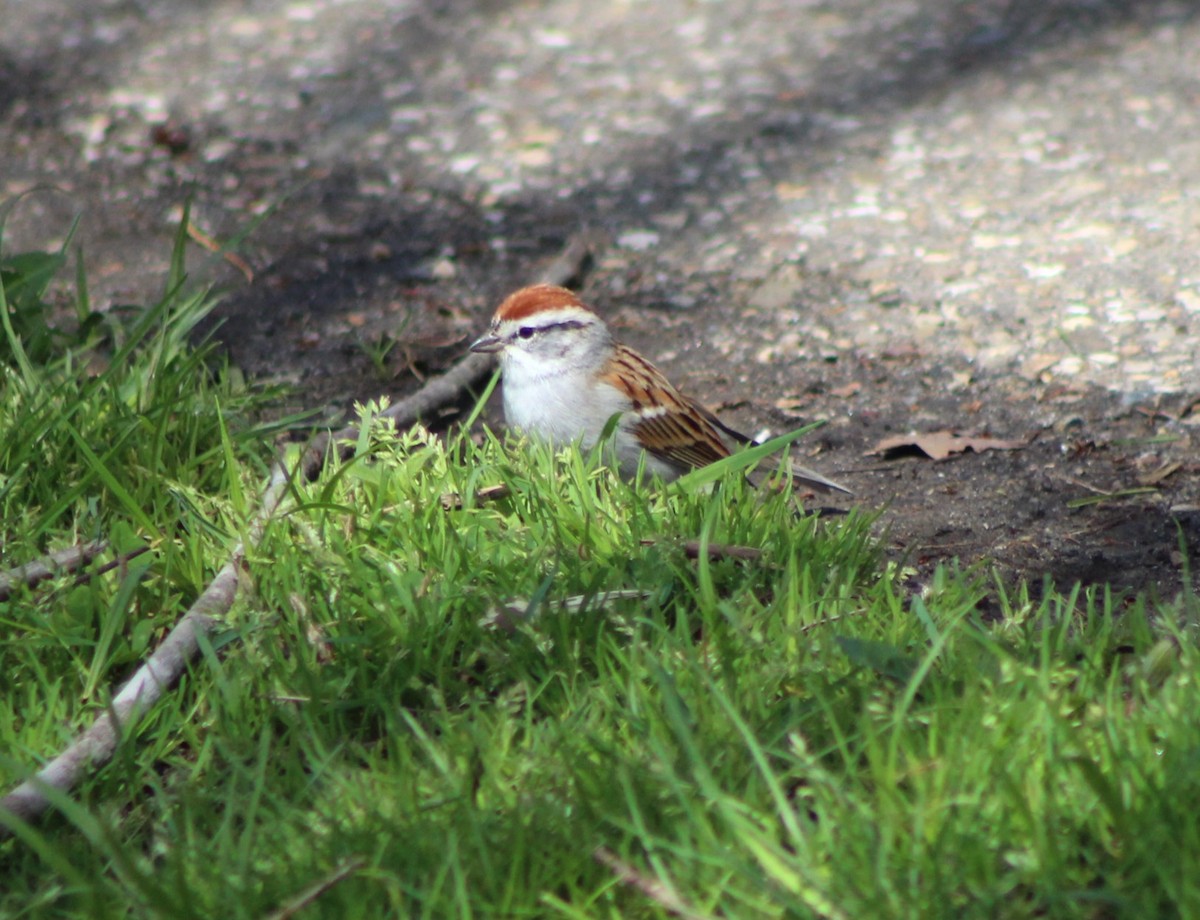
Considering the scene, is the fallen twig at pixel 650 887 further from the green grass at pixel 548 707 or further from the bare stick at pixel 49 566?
the bare stick at pixel 49 566

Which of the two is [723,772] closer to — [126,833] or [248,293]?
[126,833]

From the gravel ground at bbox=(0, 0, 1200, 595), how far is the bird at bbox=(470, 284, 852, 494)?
46 cm

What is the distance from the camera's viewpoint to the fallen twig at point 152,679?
266 centimetres

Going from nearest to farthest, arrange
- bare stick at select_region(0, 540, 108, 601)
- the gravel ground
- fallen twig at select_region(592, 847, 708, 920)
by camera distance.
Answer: fallen twig at select_region(592, 847, 708, 920), bare stick at select_region(0, 540, 108, 601), the gravel ground

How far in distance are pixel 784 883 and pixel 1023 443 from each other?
111 inches

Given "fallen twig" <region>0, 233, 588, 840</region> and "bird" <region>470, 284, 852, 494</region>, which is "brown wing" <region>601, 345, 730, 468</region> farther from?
"fallen twig" <region>0, 233, 588, 840</region>

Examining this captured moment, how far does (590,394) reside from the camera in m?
4.62

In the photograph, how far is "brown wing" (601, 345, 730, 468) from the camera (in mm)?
4527

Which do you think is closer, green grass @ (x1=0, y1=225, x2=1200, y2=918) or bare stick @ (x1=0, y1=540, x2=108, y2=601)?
green grass @ (x1=0, y1=225, x2=1200, y2=918)

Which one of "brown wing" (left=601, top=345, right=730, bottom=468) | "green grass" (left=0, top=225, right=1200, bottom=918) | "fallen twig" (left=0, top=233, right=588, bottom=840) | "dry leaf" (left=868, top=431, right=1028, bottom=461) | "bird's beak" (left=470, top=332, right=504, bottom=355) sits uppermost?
"fallen twig" (left=0, top=233, right=588, bottom=840)

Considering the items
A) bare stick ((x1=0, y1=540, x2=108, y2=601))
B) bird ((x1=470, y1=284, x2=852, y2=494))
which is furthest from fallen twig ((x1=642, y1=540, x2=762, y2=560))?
bare stick ((x1=0, y1=540, x2=108, y2=601))

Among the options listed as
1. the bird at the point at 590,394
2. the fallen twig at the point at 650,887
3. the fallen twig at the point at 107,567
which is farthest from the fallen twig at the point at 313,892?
the bird at the point at 590,394

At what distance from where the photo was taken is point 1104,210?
6.49m

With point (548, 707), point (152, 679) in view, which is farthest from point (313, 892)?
point (152, 679)
